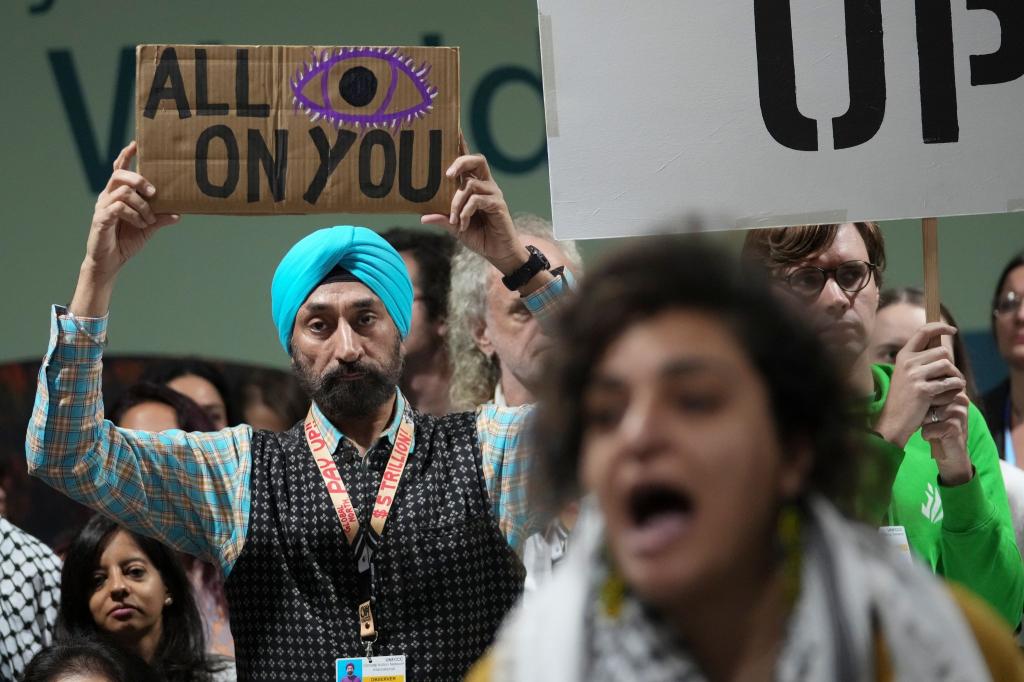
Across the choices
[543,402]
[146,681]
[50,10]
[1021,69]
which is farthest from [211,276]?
[543,402]

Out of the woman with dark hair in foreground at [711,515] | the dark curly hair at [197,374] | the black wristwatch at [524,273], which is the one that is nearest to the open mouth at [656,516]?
the woman with dark hair in foreground at [711,515]

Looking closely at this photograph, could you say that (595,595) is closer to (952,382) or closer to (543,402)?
(543,402)

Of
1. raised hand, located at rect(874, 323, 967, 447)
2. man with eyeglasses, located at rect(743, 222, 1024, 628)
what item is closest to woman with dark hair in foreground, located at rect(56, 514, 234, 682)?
man with eyeglasses, located at rect(743, 222, 1024, 628)

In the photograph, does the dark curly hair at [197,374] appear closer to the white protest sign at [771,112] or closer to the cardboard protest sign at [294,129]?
the cardboard protest sign at [294,129]

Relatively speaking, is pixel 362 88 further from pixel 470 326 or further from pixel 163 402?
pixel 163 402

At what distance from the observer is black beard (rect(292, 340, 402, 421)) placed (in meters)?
3.05

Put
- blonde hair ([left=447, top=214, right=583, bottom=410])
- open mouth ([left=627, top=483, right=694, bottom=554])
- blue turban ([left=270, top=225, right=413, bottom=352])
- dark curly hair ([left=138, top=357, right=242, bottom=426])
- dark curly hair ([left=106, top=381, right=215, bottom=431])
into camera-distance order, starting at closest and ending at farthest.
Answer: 1. open mouth ([left=627, top=483, right=694, bottom=554])
2. blue turban ([left=270, top=225, right=413, bottom=352])
3. blonde hair ([left=447, top=214, right=583, bottom=410])
4. dark curly hair ([left=106, top=381, right=215, bottom=431])
5. dark curly hair ([left=138, top=357, right=242, bottom=426])

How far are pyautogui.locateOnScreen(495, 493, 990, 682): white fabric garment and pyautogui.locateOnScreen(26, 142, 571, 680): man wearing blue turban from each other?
4.78 feet

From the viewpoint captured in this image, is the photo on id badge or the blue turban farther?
the blue turban

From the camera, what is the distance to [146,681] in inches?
128

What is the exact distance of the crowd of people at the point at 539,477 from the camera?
51.2 inches

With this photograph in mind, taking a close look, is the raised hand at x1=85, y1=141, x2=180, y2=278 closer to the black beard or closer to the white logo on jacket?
the black beard

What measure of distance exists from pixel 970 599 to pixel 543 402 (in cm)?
46

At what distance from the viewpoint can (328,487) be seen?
2975mm
